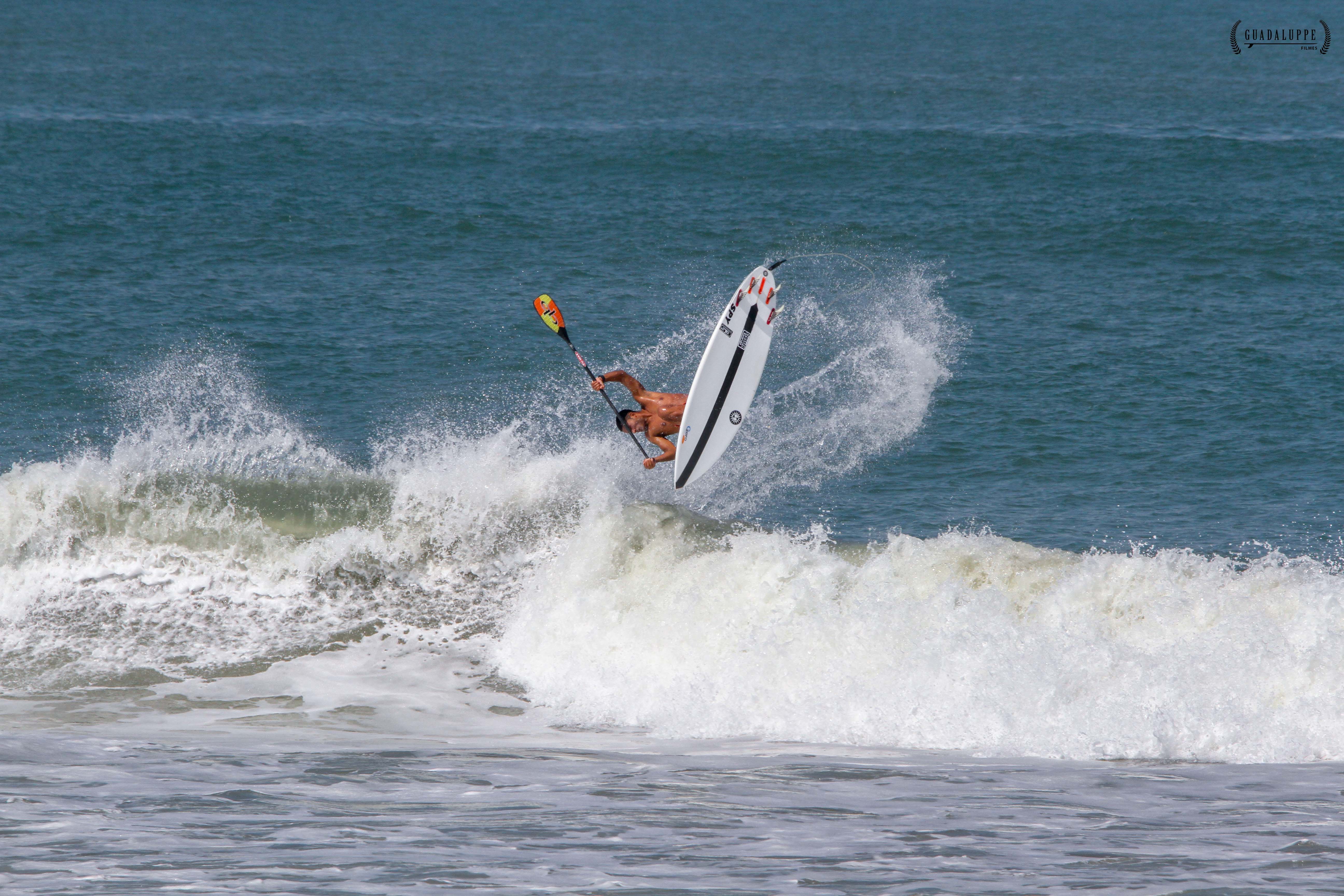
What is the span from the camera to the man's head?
51.9 ft

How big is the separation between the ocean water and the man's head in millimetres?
986

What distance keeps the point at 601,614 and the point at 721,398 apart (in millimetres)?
3545

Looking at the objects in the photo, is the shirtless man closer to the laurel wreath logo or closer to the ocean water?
the ocean water

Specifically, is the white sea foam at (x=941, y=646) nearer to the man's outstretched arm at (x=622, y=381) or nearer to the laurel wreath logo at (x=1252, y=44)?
the man's outstretched arm at (x=622, y=381)

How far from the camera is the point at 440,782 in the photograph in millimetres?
10430

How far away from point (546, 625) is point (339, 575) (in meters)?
2.94

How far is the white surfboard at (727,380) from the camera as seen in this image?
53.6 feet

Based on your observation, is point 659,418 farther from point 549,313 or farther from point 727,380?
point 549,313

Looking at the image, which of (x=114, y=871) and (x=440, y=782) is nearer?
(x=114, y=871)

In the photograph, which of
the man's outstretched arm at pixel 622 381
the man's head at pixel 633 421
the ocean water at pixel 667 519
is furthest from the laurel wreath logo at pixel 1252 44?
the man's outstretched arm at pixel 622 381

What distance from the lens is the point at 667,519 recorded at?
1558 centimetres

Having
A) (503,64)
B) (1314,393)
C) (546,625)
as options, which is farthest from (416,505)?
(503,64)

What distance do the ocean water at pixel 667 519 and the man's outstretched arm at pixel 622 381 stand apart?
4.99 ft

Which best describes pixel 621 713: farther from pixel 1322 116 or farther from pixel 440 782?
pixel 1322 116
